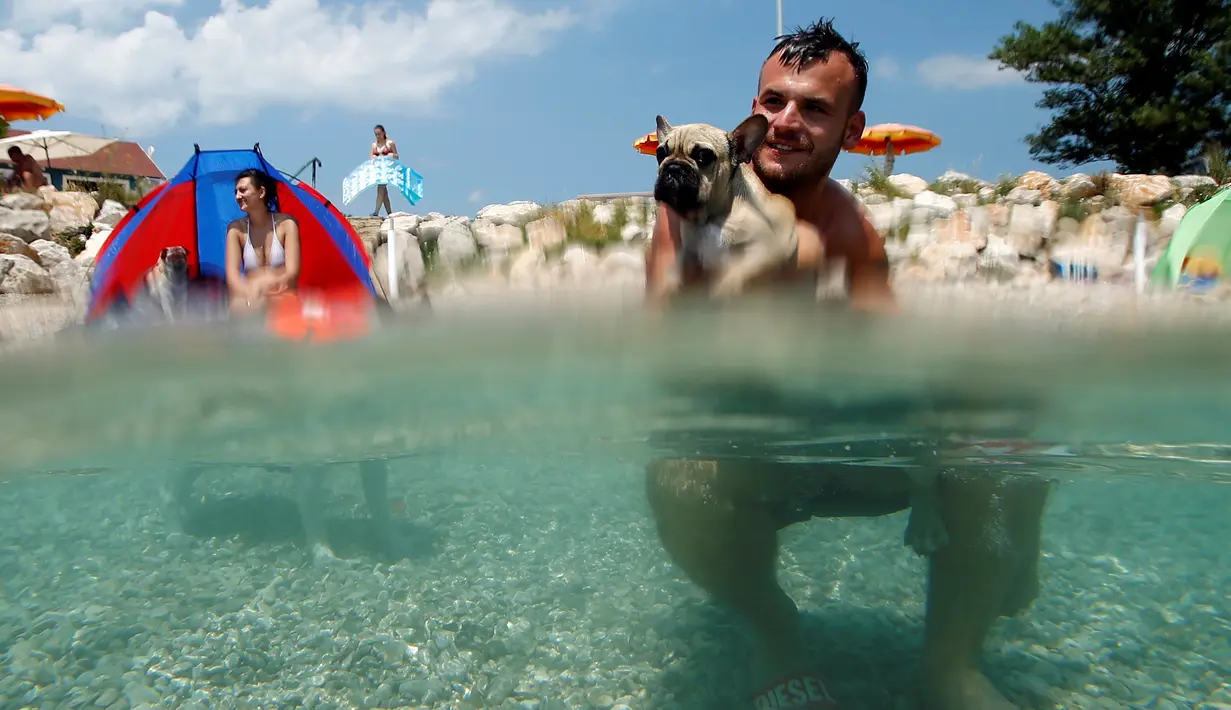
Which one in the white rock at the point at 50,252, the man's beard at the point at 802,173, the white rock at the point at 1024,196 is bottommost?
the man's beard at the point at 802,173

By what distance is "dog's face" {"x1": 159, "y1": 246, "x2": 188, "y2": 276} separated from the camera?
21.5 ft

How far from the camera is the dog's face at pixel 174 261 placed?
6553 mm

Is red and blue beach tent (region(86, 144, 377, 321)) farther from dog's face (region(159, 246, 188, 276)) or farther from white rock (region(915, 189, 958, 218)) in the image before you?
white rock (region(915, 189, 958, 218))

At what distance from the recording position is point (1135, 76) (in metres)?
18.8

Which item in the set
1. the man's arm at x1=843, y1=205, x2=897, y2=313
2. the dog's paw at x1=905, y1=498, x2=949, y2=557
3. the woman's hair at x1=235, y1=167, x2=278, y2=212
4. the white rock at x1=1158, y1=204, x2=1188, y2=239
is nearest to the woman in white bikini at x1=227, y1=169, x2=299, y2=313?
the woman's hair at x1=235, y1=167, x2=278, y2=212

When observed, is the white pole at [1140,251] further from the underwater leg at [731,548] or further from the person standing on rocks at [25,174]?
the person standing on rocks at [25,174]

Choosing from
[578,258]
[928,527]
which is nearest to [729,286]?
[928,527]

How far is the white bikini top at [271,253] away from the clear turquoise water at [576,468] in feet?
4.85

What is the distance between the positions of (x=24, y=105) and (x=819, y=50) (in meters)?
20.3

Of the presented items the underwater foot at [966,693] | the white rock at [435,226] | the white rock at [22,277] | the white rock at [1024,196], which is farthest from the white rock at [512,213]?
the underwater foot at [966,693]

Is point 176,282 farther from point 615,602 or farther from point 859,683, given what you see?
point 859,683

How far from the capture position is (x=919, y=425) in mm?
3918

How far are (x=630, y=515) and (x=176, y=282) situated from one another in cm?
432

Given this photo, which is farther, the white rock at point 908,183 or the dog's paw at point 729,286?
the white rock at point 908,183
